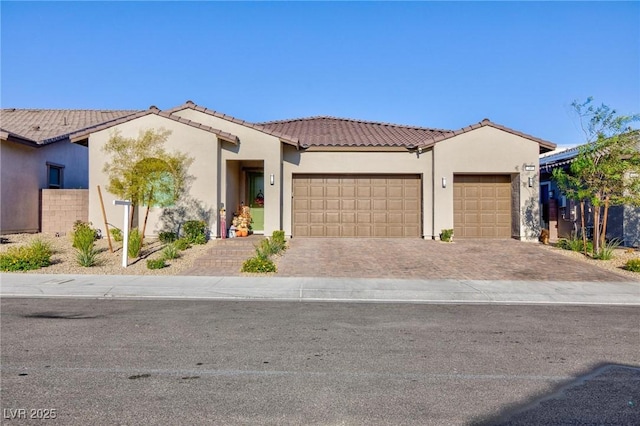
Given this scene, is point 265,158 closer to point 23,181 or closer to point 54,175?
point 23,181

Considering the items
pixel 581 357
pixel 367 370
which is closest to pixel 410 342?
pixel 367 370

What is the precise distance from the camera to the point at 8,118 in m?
23.6

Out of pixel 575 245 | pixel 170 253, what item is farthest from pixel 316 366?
pixel 575 245

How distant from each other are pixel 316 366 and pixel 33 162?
18261 mm

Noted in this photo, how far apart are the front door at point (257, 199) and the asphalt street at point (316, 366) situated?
11452 mm

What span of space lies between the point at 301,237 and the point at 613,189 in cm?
1085

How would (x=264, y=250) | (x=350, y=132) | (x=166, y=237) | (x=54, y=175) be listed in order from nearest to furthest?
(x=264, y=250), (x=166, y=237), (x=54, y=175), (x=350, y=132)

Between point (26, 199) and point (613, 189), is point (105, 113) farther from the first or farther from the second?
point (613, 189)

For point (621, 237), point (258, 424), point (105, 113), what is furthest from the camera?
point (105, 113)

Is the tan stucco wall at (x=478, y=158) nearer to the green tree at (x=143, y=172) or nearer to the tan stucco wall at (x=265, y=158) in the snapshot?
the tan stucco wall at (x=265, y=158)

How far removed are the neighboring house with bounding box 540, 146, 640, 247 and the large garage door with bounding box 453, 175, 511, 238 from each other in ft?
5.98

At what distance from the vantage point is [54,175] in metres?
20.7

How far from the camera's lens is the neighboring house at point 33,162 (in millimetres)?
17547

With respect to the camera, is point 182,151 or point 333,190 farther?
point 333,190
